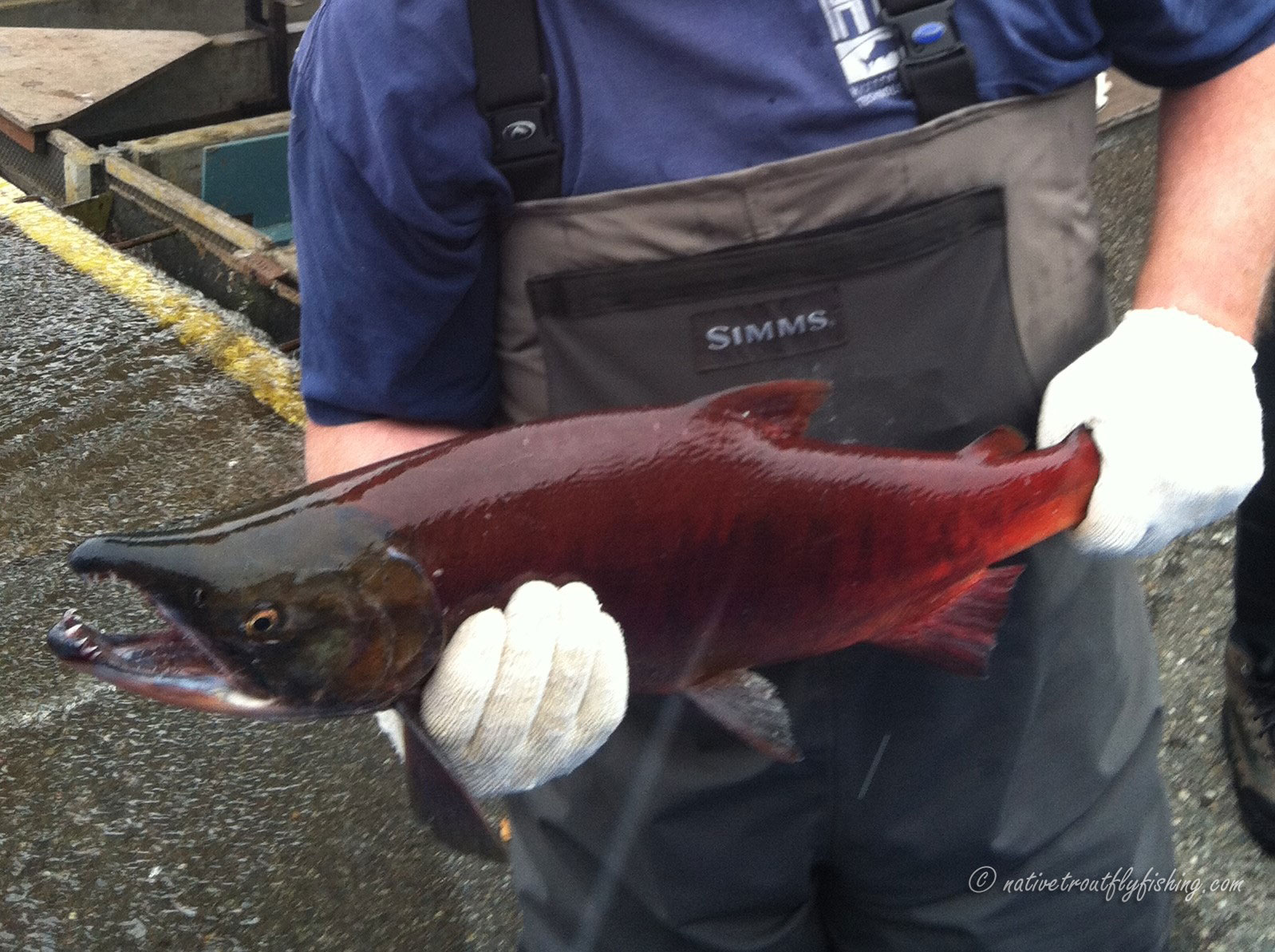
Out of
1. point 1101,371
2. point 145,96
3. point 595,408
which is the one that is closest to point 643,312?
point 595,408

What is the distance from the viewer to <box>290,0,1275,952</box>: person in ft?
4.61

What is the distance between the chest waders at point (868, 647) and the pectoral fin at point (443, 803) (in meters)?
0.37

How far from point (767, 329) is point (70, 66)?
7380mm

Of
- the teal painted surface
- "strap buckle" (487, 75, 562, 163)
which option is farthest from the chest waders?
the teal painted surface

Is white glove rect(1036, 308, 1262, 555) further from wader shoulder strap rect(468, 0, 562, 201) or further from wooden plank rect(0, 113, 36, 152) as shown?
wooden plank rect(0, 113, 36, 152)

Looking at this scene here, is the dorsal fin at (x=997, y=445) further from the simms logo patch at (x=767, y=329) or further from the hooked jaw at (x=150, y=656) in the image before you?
the hooked jaw at (x=150, y=656)

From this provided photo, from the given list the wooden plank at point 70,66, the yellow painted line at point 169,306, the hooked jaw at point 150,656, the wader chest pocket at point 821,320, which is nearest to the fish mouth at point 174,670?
the hooked jaw at point 150,656

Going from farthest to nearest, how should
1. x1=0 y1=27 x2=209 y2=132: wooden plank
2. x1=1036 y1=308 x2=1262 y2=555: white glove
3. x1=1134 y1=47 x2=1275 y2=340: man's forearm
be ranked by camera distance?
x1=0 y1=27 x2=209 y2=132: wooden plank
x1=1134 y1=47 x2=1275 y2=340: man's forearm
x1=1036 y1=308 x2=1262 y2=555: white glove

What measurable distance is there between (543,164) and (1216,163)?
3.27 ft

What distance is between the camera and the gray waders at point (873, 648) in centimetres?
145

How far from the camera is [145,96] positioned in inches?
290

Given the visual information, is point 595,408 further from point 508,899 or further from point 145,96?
point 145,96

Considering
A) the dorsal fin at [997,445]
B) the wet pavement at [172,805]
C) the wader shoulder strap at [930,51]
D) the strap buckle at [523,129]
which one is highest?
the wader shoulder strap at [930,51]

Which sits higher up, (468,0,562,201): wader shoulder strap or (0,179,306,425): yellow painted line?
(468,0,562,201): wader shoulder strap
